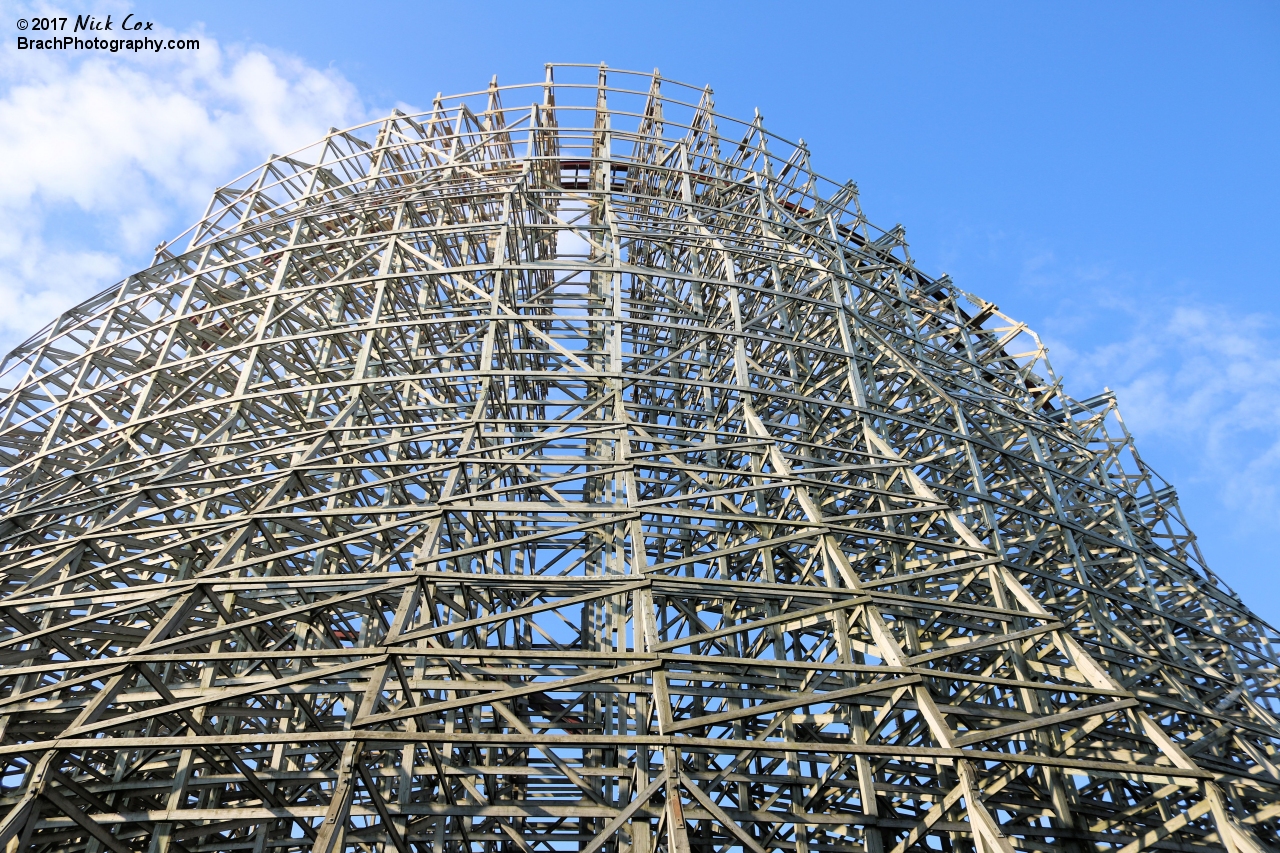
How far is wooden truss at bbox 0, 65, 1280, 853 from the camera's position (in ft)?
27.5

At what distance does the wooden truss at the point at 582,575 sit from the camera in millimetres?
8391

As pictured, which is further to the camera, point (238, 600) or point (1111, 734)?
point (238, 600)

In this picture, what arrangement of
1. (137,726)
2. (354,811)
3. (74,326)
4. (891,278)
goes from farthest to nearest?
(891,278)
(74,326)
(137,726)
(354,811)

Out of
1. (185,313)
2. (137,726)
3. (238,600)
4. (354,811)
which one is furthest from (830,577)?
(185,313)

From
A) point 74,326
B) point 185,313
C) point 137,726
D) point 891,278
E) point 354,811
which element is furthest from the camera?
point 891,278

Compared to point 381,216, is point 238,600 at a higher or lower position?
lower

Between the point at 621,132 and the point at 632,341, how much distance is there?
16.7ft

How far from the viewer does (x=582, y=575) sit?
11.8 meters

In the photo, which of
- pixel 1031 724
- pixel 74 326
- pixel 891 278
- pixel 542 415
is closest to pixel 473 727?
pixel 1031 724

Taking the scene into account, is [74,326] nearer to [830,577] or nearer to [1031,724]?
[830,577]

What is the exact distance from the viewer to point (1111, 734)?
9.14 m

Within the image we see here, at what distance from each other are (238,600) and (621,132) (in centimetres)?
1170

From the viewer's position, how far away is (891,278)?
67.9 feet

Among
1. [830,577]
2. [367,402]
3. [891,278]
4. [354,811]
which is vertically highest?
[891,278]
